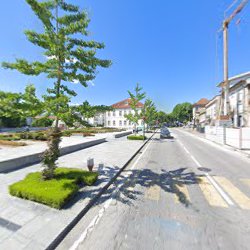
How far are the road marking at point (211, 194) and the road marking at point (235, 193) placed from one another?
0.43 m

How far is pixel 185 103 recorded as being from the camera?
105875 millimetres

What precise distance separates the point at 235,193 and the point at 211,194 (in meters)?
0.88

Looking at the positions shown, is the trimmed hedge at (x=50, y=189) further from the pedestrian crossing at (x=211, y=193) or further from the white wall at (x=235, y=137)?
the white wall at (x=235, y=137)

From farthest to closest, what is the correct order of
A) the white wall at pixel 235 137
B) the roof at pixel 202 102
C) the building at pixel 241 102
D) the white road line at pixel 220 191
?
the roof at pixel 202 102 < the building at pixel 241 102 < the white wall at pixel 235 137 < the white road line at pixel 220 191

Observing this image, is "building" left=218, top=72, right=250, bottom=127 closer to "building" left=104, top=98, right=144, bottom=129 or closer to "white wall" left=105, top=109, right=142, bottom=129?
"building" left=104, top=98, right=144, bottom=129

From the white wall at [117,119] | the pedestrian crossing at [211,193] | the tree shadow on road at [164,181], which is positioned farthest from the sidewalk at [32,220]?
the white wall at [117,119]

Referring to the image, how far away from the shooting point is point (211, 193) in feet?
20.0

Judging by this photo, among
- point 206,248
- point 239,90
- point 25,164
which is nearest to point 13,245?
point 206,248

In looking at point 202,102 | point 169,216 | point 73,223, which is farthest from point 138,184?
point 202,102

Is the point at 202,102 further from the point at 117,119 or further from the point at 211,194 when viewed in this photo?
the point at 211,194

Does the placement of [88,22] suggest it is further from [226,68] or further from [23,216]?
[226,68]

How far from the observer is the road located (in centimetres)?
359

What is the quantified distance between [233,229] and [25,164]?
9.51m

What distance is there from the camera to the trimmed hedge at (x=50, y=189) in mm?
4719
